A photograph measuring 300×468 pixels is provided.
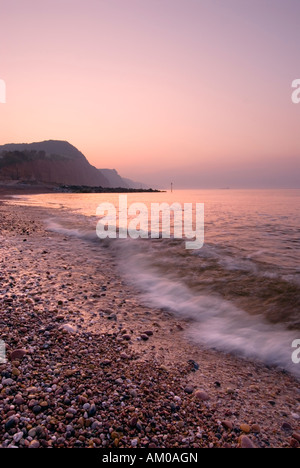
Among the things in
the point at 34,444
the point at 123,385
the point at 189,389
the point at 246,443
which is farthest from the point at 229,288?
the point at 34,444

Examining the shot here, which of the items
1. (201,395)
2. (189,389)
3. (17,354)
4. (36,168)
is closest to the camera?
(201,395)

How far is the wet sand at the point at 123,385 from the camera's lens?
8.81ft

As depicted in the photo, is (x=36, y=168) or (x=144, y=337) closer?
(x=144, y=337)

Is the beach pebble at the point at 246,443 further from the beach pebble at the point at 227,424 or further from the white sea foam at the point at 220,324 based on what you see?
the white sea foam at the point at 220,324

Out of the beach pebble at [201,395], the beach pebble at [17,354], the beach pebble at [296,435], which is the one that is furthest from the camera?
the beach pebble at [17,354]

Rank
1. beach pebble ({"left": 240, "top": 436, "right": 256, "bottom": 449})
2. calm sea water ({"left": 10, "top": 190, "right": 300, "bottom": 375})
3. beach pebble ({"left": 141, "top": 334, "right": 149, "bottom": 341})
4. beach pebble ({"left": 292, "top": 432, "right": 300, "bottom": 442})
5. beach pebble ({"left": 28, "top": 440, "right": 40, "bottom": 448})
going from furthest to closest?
calm sea water ({"left": 10, "top": 190, "right": 300, "bottom": 375})
beach pebble ({"left": 141, "top": 334, "right": 149, "bottom": 341})
beach pebble ({"left": 292, "top": 432, "right": 300, "bottom": 442})
beach pebble ({"left": 240, "top": 436, "right": 256, "bottom": 449})
beach pebble ({"left": 28, "top": 440, "right": 40, "bottom": 448})

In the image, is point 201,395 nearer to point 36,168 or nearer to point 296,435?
point 296,435

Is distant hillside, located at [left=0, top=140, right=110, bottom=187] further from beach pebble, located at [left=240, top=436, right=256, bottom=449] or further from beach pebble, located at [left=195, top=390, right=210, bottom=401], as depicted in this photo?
beach pebble, located at [left=240, top=436, right=256, bottom=449]

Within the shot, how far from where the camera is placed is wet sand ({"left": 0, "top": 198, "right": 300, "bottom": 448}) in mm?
2686

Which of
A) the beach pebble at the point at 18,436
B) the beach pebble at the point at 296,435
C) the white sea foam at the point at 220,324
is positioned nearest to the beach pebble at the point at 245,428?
the beach pebble at the point at 296,435

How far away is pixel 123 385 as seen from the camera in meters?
3.38

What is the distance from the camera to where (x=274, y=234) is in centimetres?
1600

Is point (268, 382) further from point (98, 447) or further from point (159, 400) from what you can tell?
point (98, 447)

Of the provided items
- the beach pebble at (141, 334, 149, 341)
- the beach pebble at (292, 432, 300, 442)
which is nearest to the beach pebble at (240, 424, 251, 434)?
the beach pebble at (292, 432, 300, 442)
